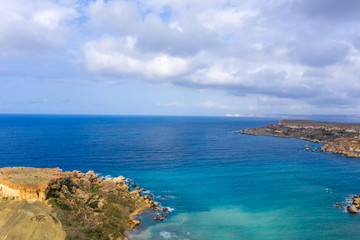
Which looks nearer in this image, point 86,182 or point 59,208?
point 59,208

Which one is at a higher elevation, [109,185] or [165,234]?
[109,185]

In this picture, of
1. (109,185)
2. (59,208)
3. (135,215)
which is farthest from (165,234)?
(109,185)

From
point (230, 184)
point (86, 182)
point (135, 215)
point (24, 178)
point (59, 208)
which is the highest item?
point (24, 178)

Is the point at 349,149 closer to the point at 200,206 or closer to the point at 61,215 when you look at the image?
the point at 200,206

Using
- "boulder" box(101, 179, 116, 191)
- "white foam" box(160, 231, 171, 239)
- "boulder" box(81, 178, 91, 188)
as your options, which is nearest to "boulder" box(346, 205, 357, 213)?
"white foam" box(160, 231, 171, 239)

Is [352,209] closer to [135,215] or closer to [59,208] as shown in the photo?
[135,215]

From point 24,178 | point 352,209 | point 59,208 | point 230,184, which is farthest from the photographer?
point 230,184

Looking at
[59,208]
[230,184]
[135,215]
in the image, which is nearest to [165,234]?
[135,215]

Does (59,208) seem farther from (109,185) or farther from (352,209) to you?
(352,209)

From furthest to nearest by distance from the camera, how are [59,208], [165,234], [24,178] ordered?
1. [24,178]
2. [59,208]
3. [165,234]

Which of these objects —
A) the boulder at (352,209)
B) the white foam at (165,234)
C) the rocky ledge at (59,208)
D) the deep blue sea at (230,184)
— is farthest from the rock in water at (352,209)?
the rocky ledge at (59,208)

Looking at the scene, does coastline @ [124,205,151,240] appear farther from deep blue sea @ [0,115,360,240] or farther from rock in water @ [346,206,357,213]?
rock in water @ [346,206,357,213]

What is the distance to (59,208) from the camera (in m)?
43.9

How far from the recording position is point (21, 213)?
40.5 meters
